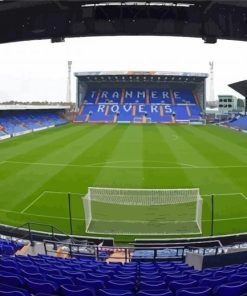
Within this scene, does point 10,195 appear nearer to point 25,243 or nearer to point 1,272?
point 25,243

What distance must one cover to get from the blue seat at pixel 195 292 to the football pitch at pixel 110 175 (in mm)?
9668

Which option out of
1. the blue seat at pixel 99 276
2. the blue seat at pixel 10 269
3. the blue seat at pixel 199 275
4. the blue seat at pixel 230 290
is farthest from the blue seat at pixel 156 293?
the blue seat at pixel 10 269

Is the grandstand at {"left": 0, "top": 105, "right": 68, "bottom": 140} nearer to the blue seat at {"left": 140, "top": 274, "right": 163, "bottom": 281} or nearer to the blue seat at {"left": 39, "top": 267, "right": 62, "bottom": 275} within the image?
the blue seat at {"left": 39, "top": 267, "right": 62, "bottom": 275}

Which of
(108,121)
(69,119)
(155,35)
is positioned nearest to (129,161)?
(155,35)

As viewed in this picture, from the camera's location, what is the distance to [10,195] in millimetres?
20234

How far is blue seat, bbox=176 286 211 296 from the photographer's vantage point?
507cm

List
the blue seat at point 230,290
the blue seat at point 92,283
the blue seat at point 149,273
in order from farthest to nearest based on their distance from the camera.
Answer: the blue seat at point 149,273 < the blue seat at point 92,283 < the blue seat at point 230,290

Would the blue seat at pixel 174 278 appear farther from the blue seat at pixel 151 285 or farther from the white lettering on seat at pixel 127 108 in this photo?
the white lettering on seat at pixel 127 108

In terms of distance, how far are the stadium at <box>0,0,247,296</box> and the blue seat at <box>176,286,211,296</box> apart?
2 centimetres

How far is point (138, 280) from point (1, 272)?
2.06 m

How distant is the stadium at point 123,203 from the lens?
6422mm

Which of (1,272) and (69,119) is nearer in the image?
(1,272)

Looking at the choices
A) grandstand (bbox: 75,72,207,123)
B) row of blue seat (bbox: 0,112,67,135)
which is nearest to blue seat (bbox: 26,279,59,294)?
row of blue seat (bbox: 0,112,67,135)

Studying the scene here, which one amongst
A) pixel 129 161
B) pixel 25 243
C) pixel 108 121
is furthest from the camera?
pixel 108 121
